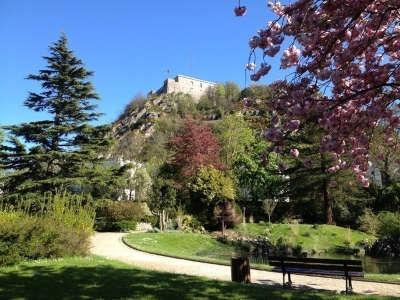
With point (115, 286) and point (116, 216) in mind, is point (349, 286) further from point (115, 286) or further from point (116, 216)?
point (116, 216)

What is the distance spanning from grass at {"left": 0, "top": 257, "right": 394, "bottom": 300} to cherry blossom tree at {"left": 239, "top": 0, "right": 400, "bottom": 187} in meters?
2.88

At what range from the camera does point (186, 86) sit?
11769 cm

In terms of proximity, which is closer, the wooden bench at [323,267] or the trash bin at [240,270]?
the wooden bench at [323,267]

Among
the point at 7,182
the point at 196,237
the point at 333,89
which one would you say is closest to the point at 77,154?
the point at 7,182

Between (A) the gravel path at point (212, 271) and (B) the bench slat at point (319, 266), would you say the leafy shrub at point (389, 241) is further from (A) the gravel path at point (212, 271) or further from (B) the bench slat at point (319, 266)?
(B) the bench slat at point (319, 266)

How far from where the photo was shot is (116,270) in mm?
10914

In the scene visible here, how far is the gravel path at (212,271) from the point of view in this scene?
986 centimetres

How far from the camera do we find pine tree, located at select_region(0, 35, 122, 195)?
1086 inches

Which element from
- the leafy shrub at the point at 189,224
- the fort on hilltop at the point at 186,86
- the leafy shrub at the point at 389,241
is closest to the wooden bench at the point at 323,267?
the leafy shrub at the point at 389,241

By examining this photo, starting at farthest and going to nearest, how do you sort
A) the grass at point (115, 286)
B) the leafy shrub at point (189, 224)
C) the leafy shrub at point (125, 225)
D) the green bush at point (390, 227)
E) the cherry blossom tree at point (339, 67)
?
the leafy shrub at point (189, 224)
the leafy shrub at point (125, 225)
the green bush at point (390, 227)
the grass at point (115, 286)
the cherry blossom tree at point (339, 67)

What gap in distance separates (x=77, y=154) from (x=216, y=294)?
70.6 feet

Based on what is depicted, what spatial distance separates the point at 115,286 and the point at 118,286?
53 millimetres

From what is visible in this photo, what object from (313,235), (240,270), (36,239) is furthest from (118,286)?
(313,235)

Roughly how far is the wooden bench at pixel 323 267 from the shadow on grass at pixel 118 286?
4.97ft
